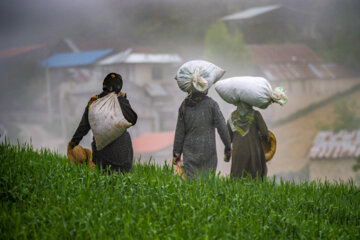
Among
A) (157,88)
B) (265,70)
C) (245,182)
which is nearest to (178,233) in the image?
(245,182)

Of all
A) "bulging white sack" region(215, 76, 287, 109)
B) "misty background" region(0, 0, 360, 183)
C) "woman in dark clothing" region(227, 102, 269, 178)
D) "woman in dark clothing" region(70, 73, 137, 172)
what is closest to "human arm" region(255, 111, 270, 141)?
"woman in dark clothing" region(227, 102, 269, 178)

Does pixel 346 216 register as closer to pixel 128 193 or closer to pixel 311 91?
pixel 128 193

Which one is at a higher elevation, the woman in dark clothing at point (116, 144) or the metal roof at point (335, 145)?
the woman in dark clothing at point (116, 144)

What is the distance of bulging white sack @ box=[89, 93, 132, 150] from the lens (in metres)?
4.53

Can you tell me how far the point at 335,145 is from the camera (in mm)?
16156

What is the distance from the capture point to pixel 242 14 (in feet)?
55.1

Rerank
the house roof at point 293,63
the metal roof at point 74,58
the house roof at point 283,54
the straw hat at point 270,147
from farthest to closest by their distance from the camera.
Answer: the house roof at point 283,54, the house roof at point 293,63, the metal roof at point 74,58, the straw hat at point 270,147

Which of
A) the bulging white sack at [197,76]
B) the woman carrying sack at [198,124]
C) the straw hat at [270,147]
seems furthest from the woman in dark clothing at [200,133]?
the straw hat at [270,147]

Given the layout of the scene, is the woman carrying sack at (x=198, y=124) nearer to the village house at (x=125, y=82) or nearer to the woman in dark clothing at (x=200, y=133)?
the woman in dark clothing at (x=200, y=133)

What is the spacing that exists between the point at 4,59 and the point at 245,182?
11.5 metres

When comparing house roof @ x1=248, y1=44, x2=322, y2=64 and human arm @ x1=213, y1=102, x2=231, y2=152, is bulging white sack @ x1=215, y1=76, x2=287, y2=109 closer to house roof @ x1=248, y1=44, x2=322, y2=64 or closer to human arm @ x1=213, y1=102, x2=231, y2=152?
human arm @ x1=213, y1=102, x2=231, y2=152

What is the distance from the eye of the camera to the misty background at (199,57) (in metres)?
14.9

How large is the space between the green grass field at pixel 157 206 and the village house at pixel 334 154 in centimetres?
1137

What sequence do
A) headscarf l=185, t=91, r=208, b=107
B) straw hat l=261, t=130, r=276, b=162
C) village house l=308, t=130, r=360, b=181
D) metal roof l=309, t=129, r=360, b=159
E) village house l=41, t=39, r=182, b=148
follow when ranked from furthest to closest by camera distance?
metal roof l=309, t=129, r=360, b=159 < village house l=308, t=130, r=360, b=181 < village house l=41, t=39, r=182, b=148 < straw hat l=261, t=130, r=276, b=162 < headscarf l=185, t=91, r=208, b=107
